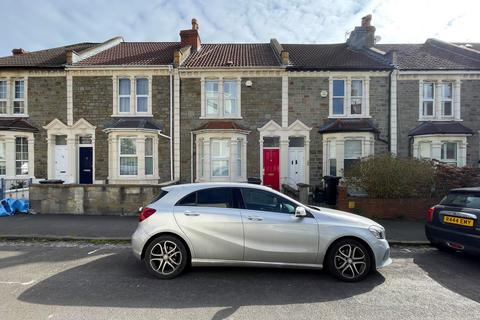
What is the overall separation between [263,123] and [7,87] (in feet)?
43.5

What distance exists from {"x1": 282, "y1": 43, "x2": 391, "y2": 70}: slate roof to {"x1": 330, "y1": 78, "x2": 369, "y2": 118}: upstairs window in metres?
0.73

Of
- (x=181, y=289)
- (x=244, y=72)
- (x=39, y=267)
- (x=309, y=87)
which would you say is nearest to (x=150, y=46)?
(x=244, y=72)

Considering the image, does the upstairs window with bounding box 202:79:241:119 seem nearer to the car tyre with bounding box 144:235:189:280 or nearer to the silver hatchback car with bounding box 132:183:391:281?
the silver hatchback car with bounding box 132:183:391:281

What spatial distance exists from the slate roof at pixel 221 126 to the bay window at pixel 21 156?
898cm

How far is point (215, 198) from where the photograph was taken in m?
4.54

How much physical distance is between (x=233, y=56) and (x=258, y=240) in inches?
508

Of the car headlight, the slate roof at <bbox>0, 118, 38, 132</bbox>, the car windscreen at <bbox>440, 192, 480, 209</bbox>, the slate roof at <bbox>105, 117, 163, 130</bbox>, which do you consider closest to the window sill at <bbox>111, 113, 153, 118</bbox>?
the slate roof at <bbox>105, 117, 163, 130</bbox>

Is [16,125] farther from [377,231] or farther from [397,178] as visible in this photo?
[397,178]

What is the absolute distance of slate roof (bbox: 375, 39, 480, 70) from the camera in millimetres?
13461

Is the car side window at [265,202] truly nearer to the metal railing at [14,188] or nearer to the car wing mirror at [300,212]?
the car wing mirror at [300,212]

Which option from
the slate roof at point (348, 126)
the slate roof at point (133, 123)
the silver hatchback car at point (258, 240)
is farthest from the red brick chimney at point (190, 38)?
the silver hatchback car at point (258, 240)

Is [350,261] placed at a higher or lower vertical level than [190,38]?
lower

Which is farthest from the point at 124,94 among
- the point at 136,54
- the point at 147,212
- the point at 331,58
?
the point at 331,58

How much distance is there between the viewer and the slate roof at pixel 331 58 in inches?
518
